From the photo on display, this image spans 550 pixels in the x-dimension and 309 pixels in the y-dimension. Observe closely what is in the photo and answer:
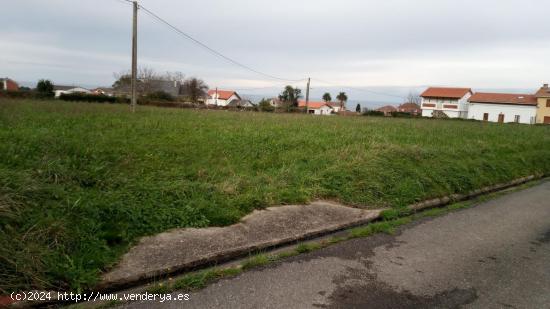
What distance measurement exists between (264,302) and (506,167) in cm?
891

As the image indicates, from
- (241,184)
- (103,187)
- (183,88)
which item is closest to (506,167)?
(241,184)

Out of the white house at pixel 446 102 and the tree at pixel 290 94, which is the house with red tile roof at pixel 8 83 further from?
the white house at pixel 446 102

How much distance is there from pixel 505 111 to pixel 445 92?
12359 millimetres

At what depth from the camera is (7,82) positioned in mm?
64188

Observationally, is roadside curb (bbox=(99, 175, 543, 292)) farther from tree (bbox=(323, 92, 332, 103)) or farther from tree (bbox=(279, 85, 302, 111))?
tree (bbox=(323, 92, 332, 103))

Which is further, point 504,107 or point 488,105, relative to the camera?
point 488,105

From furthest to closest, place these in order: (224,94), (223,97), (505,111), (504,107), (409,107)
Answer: (409,107) < (224,94) < (223,97) < (504,107) < (505,111)

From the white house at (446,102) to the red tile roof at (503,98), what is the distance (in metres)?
1.82

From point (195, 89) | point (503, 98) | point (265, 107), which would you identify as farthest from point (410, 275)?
point (503, 98)

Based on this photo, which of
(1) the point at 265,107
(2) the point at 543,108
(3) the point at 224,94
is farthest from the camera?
(3) the point at 224,94

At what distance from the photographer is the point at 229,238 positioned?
3811 millimetres

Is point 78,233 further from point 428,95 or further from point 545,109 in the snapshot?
point 428,95

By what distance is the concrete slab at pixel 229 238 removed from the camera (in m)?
3.07

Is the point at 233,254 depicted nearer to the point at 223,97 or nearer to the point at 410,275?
the point at 410,275
